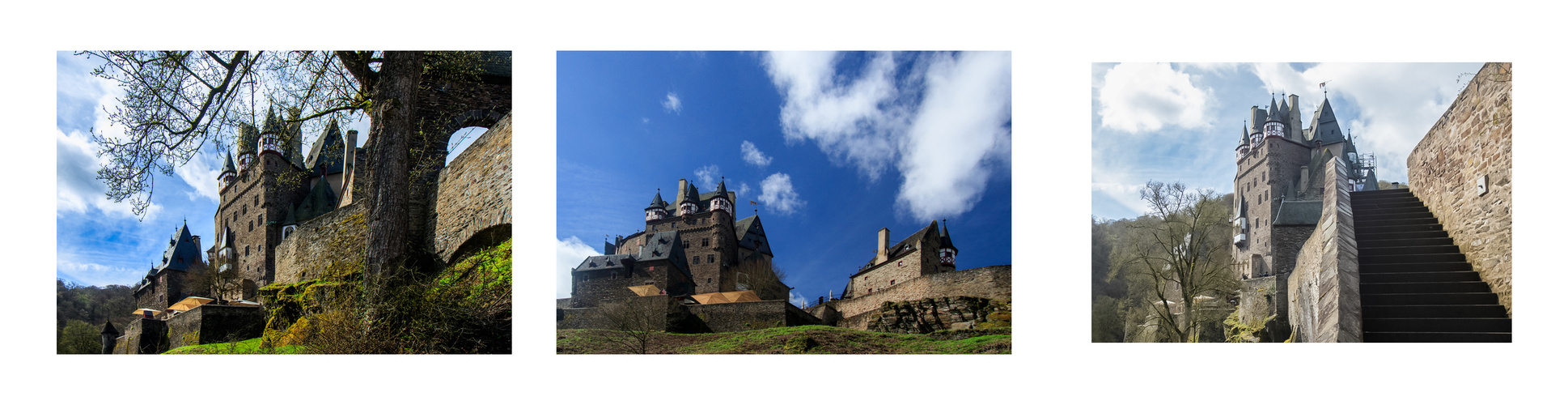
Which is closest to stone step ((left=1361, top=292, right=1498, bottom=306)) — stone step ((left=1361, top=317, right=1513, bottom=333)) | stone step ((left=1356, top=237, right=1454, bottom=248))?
stone step ((left=1361, top=317, right=1513, bottom=333))

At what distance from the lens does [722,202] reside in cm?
463

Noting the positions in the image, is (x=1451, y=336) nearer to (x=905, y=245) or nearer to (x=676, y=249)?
(x=905, y=245)

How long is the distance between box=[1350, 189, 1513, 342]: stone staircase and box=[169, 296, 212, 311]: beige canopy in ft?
29.5

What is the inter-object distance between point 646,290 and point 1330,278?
505cm

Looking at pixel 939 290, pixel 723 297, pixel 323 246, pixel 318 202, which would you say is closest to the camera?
pixel 939 290

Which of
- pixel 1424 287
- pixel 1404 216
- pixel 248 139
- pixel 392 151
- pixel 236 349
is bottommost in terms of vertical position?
pixel 236 349

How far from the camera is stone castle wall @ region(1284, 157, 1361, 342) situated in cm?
423

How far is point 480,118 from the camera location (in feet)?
19.0

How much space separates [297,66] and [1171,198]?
6989mm

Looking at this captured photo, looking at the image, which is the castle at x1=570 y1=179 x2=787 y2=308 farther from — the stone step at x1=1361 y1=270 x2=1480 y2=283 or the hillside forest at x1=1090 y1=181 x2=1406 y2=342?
the stone step at x1=1361 y1=270 x2=1480 y2=283

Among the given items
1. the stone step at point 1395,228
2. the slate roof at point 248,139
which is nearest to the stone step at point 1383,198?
the stone step at point 1395,228

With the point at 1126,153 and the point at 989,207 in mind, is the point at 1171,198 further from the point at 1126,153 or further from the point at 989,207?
the point at 989,207

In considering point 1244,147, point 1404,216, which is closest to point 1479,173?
point 1404,216

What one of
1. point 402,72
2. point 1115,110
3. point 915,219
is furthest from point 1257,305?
point 402,72
